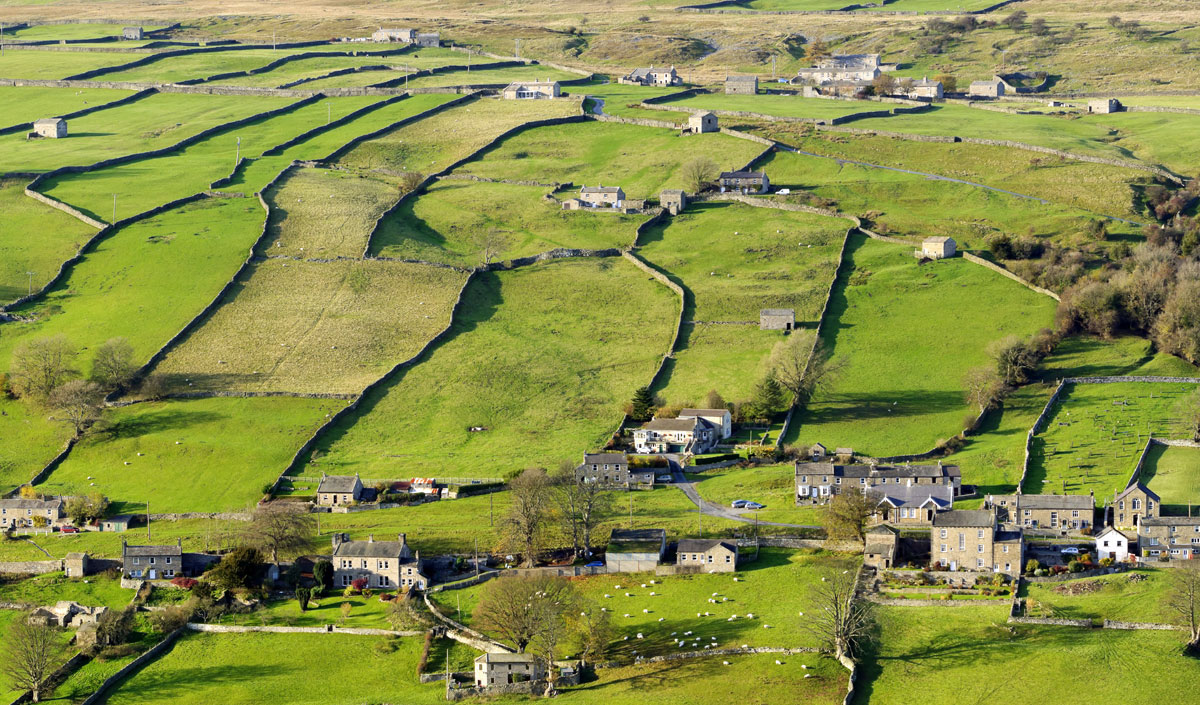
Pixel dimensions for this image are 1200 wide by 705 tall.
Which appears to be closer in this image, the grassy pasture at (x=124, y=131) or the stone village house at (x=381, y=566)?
the stone village house at (x=381, y=566)

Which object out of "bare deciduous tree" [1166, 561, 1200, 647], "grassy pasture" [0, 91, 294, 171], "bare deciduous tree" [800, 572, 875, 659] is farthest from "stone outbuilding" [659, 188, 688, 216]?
"bare deciduous tree" [1166, 561, 1200, 647]

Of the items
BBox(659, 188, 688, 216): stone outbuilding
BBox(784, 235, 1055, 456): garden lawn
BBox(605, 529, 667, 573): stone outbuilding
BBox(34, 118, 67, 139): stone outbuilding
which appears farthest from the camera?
BBox(34, 118, 67, 139): stone outbuilding

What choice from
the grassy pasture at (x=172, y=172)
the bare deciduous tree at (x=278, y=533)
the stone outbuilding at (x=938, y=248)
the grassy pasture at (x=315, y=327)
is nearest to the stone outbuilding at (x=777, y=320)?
the stone outbuilding at (x=938, y=248)

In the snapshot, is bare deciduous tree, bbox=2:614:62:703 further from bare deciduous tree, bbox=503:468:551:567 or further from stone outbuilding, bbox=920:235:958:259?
A: stone outbuilding, bbox=920:235:958:259

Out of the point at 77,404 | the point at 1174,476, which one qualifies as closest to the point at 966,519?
the point at 1174,476

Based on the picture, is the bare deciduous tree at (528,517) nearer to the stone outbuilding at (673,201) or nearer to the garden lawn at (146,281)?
the garden lawn at (146,281)

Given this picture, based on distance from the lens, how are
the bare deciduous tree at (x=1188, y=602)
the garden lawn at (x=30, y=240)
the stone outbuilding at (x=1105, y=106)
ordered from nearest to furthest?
the bare deciduous tree at (x=1188, y=602) < the garden lawn at (x=30, y=240) < the stone outbuilding at (x=1105, y=106)

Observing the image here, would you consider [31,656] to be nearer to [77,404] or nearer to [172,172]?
[77,404]

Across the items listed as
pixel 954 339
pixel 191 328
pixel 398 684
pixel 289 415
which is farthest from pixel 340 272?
pixel 398 684
